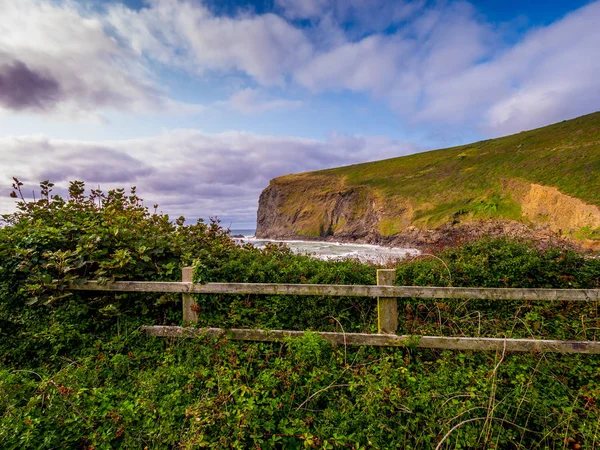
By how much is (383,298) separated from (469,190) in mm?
51184

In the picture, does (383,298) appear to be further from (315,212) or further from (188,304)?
(315,212)

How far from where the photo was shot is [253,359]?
14.4 ft

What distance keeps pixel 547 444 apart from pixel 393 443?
162 centimetres

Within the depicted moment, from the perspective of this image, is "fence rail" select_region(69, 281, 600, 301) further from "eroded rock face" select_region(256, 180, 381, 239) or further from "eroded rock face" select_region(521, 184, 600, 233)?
"eroded rock face" select_region(256, 180, 381, 239)

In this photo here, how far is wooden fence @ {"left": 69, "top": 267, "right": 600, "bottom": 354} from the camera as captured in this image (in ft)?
14.0

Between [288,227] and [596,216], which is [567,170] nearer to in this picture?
[596,216]

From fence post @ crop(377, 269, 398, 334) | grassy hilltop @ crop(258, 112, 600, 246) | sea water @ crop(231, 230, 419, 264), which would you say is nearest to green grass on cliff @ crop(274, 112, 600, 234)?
grassy hilltop @ crop(258, 112, 600, 246)

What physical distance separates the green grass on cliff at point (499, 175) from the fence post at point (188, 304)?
135 feet

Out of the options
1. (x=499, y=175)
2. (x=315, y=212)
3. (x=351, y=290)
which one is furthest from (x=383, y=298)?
(x=315, y=212)

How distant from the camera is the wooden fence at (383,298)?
14.0 feet

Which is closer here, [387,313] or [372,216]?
[387,313]

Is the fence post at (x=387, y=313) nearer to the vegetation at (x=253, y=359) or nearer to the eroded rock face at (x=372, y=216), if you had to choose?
the vegetation at (x=253, y=359)

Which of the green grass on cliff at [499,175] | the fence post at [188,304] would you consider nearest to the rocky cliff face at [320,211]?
the green grass on cliff at [499,175]

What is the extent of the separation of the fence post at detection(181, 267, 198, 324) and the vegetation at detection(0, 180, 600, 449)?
0.16 meters
